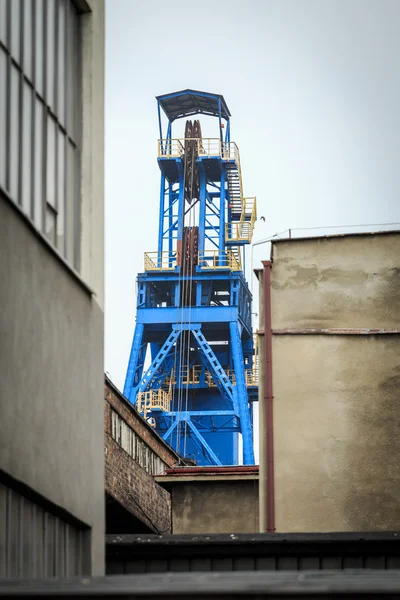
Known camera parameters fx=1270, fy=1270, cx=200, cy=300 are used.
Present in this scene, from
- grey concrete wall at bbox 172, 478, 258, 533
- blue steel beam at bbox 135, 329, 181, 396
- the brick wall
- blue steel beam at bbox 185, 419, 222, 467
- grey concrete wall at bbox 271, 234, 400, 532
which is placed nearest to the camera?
grey concrete wall at bbox 271, 234, 400, 532

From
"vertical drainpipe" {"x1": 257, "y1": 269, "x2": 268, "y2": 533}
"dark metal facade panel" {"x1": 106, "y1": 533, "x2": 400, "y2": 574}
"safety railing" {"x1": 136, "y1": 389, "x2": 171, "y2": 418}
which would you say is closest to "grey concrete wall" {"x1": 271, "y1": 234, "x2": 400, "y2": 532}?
"vertical drainpipe" {"x1": 257, "y1": 269, "x2": 268, "y2": 533}

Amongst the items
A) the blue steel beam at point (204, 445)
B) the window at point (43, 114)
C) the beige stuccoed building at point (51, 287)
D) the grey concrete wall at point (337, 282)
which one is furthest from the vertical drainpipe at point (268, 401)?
the blue steel beam at point (204, 445)

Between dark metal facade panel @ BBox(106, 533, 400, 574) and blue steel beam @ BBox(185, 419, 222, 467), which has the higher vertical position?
blue steel beam @ BBox(185, 419, 222, 467)

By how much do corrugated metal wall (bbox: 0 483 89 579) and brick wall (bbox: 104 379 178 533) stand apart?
48.1ft

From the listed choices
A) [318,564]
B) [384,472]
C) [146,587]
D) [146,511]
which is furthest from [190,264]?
[146,587]

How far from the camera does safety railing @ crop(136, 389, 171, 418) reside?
212ft

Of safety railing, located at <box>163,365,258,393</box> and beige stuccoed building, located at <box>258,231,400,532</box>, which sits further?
safety railing, located at <box>163,365,258,393</box>

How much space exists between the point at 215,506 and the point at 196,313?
36270mm

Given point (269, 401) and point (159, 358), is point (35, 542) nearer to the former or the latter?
point (269, 401)

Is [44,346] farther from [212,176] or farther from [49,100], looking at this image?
[212,176]

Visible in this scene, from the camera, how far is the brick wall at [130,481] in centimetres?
2745

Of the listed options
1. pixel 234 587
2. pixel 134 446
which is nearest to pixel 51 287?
pixel 234 587

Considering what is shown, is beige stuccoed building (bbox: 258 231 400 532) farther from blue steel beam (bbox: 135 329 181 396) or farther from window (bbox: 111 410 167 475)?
blue steel beam (bbox: 135 329 181 396)

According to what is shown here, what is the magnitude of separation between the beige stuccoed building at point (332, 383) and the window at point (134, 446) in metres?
9.11
